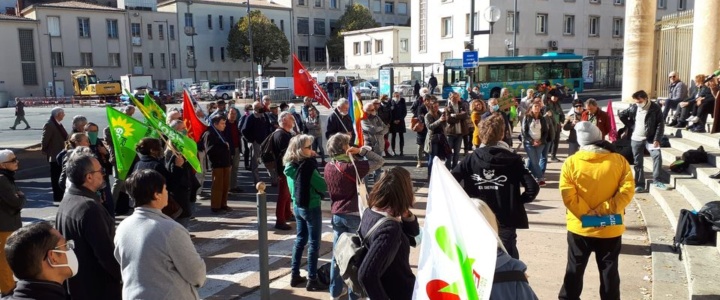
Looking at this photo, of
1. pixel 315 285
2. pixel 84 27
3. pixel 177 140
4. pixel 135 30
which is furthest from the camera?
pixel 135 30

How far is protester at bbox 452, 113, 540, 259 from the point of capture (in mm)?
5223

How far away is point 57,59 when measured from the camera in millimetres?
60000

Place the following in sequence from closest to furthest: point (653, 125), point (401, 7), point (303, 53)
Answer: point (653, 125) → point (303, 53) → point (401, 7)

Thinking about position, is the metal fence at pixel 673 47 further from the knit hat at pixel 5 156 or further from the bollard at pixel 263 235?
the knit hat at pixel 5 156

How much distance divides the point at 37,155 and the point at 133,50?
49090 mm

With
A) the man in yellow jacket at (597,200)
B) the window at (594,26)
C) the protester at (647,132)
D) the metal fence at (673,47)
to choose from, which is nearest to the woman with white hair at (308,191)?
the man in yellow jacket at (597,200)

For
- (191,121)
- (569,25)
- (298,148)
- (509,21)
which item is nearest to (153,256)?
(298,148)

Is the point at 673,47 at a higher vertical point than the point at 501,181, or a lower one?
higher

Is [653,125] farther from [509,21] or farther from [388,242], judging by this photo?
[509,21]

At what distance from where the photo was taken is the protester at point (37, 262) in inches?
115

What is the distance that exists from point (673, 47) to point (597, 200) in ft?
44.0

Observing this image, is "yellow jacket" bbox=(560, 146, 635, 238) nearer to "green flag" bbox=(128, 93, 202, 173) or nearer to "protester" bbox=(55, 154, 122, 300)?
"protester" bbox=(55, 154, 122, 300)

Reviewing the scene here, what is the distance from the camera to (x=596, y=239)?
495cm

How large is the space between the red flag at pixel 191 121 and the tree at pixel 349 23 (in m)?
57.9
